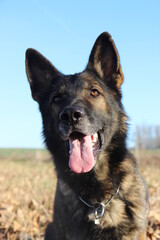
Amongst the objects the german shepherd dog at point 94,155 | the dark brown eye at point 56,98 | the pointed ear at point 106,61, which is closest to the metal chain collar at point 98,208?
the german shepherd dog at point 94,155

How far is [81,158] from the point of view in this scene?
143 inches

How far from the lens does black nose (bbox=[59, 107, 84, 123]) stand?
11.4ft

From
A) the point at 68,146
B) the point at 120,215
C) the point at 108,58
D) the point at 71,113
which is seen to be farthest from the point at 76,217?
the point at 108,58

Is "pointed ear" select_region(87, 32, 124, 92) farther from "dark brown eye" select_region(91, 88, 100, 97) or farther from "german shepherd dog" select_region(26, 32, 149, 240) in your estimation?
"dark brown eye" select_region(91, 88, 100, 97)

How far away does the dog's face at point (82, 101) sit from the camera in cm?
364

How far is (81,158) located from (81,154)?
0.05 meters

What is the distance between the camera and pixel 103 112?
3906mm

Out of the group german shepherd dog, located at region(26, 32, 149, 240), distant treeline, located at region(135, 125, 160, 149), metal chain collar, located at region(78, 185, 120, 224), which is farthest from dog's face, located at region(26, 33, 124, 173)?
distant treeline, located at region(135, 125, 160, 149)

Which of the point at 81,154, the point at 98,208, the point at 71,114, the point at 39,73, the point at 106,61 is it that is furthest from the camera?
the point at 39,73

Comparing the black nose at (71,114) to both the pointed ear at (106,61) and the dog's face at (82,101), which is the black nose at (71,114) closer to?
the dog's face at (82,101)

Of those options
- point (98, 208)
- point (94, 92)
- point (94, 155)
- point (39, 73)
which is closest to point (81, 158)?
point (94, 155)

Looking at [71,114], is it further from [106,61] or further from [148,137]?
[148,137]

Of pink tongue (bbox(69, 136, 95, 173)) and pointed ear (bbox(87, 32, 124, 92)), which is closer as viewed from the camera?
pink tongue (bbox(69, 136, 95, 173))

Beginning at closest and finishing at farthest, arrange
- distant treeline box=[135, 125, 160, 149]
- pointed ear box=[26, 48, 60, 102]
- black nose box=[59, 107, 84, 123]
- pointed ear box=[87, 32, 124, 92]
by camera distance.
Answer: black nose box=[59, 107, 84, 123], pointed ear box=[87, 32, 124, 92], pointed ear box=[26, 48, 60, 102], distant treeline box=[135, 125, 160, 149]
